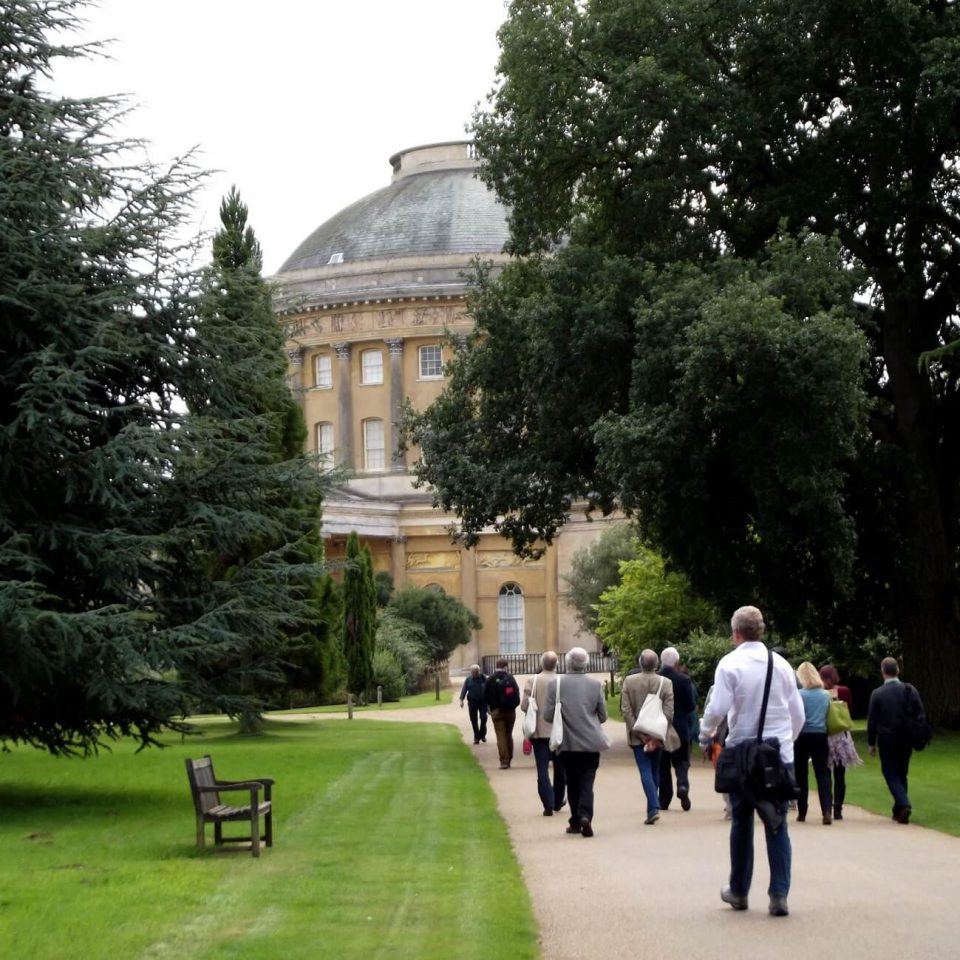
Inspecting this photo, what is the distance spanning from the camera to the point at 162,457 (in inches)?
741

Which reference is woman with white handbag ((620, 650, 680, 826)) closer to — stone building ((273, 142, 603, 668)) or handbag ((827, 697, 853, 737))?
handbag ((827, 697, 853, 737))

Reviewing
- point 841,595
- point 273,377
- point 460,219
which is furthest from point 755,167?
point 460,219

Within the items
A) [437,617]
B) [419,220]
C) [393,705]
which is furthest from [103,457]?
[419,220]

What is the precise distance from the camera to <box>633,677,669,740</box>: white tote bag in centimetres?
1554

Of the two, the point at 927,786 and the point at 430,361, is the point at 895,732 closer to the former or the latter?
the point at 927,786

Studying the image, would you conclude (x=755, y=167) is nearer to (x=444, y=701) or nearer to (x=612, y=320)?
(x=612, y=320)

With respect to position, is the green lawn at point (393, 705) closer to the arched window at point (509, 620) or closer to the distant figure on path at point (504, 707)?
the arched window at point (509, 620)

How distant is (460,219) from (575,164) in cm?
5549

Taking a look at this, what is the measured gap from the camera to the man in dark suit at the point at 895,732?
52.5ft

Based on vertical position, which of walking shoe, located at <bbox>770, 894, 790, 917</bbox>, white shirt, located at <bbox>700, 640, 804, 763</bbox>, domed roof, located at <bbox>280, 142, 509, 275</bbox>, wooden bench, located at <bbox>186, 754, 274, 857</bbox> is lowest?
walking shoe, located at <bbox>770, 894, 790, 917</bbox>

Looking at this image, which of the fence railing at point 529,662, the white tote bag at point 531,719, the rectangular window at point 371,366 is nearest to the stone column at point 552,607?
the fence railing at point 529,662

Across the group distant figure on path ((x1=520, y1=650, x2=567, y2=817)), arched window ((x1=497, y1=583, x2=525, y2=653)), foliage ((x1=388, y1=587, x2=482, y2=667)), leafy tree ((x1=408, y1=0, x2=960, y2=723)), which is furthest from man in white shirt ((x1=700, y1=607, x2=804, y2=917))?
arched window ((x1=497, y1=583, x2=525, y2=653))

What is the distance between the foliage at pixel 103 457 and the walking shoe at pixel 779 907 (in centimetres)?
916

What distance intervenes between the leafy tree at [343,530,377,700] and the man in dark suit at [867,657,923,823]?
31256mm
